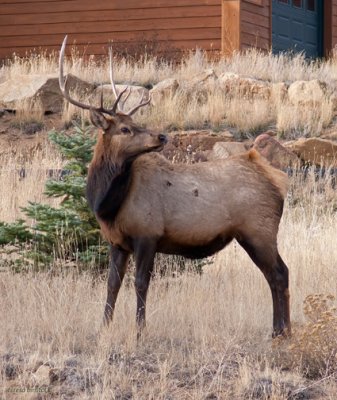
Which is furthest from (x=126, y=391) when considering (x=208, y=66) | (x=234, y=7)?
(x=234, y=7)

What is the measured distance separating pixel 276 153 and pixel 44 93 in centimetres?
476

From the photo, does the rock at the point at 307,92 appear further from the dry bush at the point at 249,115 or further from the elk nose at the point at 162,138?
the elk nose at the point at 162,138

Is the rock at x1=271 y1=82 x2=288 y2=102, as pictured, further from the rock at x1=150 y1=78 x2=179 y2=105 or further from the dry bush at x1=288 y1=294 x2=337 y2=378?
the dry bush at x1=288 y1=294 x2=337 y2=378

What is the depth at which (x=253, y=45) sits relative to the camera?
2181 centimetres

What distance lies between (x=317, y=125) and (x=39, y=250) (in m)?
7.60

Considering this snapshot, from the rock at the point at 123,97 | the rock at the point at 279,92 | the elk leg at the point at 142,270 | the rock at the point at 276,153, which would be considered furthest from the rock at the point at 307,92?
the elk leg at the point at 142,270

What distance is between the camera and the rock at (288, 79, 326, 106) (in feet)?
58.3

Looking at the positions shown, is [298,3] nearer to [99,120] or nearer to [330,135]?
[330,135]

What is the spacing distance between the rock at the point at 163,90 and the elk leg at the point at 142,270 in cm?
991

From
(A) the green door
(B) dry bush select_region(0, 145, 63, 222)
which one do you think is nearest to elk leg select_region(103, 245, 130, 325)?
(B) dry bush select_region(0, 145, 63, 222)

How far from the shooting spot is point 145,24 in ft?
72.2

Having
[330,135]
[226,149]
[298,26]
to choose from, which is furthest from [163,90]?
[298,26]

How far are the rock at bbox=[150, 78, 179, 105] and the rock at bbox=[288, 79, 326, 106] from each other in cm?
187

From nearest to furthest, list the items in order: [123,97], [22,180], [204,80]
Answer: [22,180] → [123,97] → [204,80]
